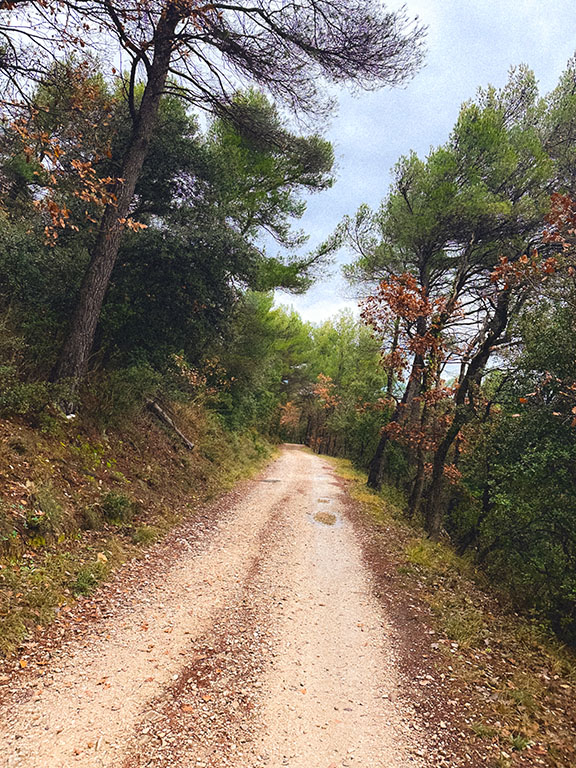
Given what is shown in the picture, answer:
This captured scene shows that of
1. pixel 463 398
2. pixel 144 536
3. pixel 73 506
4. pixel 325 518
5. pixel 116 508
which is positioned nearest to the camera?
pixel 73 506

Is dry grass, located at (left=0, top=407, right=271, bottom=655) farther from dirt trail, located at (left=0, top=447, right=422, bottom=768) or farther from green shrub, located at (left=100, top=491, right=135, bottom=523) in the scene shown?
dirt trail, located at (left=0, top=447, right=422, bottom=768)

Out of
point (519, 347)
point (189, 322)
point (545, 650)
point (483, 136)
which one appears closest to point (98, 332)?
point (189, 322)

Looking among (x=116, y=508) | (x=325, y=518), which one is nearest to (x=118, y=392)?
(x=116, y=508)

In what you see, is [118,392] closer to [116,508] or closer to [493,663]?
[116,508]

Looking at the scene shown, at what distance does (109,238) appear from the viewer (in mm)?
7734

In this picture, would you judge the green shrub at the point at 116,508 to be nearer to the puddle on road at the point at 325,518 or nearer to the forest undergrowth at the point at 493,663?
the forest undergrowth at the point at 493,663

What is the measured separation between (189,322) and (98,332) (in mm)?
2280

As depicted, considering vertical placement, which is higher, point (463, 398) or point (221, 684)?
point (463, 398)

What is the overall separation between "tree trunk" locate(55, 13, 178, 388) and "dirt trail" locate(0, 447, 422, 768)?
456cm

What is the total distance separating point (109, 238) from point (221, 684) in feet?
26.1

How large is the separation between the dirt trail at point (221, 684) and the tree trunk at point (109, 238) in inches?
179

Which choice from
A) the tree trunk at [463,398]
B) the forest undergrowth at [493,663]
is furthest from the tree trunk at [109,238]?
the tree trunk at [463,398]

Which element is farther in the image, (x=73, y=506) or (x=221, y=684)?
(x=73, y=506)

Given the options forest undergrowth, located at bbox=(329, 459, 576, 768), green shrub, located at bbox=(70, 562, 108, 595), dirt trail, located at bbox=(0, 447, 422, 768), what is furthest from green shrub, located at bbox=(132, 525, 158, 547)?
forest undergrowth, located at bbox=(329, 459, 576, 768)
